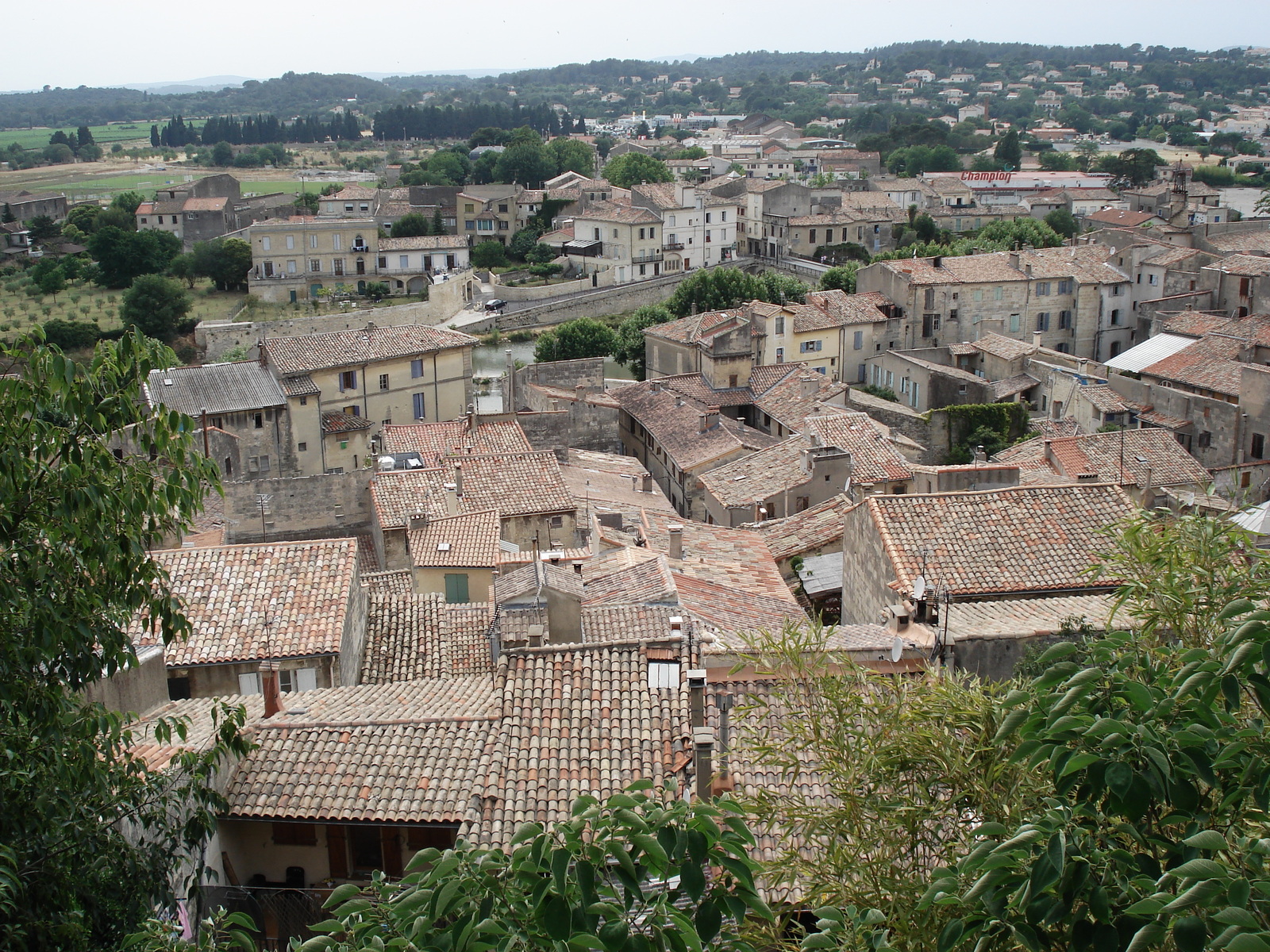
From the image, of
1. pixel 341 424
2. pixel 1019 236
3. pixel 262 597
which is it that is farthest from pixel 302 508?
pixel 1019 236

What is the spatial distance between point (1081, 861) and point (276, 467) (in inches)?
1438

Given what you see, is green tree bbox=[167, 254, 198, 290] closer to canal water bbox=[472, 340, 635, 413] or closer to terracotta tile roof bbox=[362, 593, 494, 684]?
canal water bbox=[472, 340, 635, 413]

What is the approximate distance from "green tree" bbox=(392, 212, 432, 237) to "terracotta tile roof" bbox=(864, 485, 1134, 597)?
72505 mm

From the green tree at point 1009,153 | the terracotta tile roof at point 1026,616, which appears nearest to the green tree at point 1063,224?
the green tree at point 1009,153

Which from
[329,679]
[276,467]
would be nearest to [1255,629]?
[329,679]

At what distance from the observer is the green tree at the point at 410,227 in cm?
8594

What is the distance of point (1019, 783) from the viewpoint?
6.18 m

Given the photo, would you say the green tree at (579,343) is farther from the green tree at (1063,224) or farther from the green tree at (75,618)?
the green tree at (75,618)

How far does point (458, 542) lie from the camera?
22.3 metres

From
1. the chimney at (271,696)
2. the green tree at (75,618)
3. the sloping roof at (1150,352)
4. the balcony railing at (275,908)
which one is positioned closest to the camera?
the green tree at (75,618)

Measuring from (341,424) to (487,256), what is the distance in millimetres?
45747

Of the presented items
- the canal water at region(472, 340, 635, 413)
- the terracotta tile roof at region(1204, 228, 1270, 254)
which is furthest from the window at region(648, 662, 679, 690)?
the terracotta tile roof at region(1204, 228, 1270, 254)

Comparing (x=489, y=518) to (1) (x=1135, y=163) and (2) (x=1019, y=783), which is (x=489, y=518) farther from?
(1) (x=1135, y=163)

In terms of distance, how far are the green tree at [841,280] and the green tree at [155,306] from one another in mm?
34551
